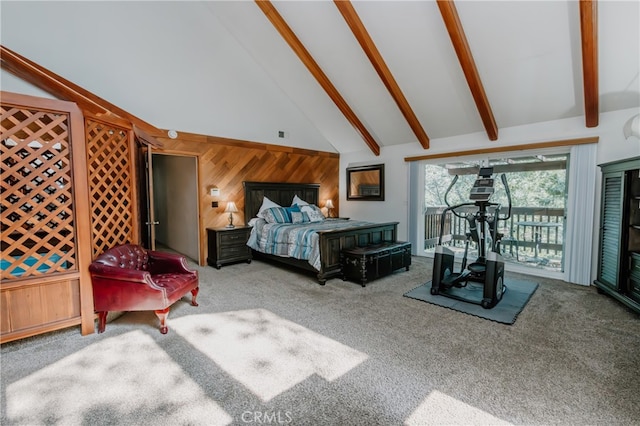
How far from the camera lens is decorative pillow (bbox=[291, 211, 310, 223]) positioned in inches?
216

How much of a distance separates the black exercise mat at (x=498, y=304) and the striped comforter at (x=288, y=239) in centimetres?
140

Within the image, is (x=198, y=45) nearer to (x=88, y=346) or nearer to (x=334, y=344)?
(x=88, y=346)

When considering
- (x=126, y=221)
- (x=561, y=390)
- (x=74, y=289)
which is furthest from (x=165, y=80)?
(x=561, y=390)

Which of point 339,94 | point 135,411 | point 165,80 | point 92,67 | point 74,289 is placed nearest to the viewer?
point 135,411

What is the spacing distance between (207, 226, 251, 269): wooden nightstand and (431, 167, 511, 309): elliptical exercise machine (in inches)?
127

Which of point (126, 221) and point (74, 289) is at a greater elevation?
point (126, 221)

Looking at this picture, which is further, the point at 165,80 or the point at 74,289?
the point at 165,80

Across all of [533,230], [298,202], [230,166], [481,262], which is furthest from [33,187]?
[533,230]

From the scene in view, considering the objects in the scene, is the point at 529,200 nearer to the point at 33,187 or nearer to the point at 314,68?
the point at 314,68

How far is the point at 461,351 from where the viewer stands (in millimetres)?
2371

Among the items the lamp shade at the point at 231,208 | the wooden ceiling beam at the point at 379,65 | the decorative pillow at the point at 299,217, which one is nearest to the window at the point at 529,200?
the wooden ceiling beam at the point at 379,65

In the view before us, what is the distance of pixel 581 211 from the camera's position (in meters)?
4.07

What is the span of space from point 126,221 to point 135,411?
222cm

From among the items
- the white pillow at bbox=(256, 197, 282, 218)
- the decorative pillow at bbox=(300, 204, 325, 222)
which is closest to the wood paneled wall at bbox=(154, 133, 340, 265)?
the white pillow at bbox=(256, 197, 282, 218)
